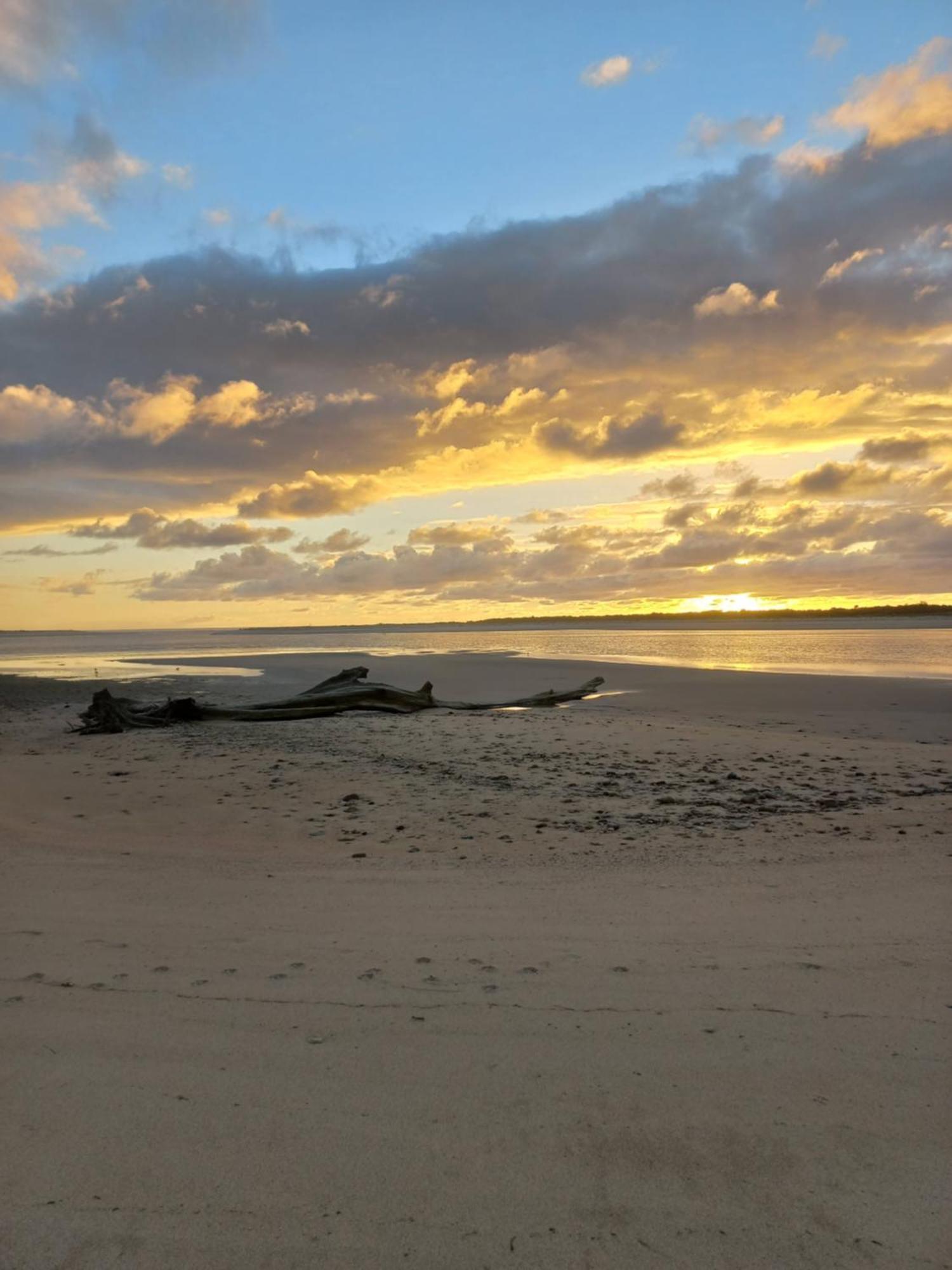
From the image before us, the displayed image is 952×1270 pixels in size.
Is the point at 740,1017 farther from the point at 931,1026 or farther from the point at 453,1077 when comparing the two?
the point at 453,1077

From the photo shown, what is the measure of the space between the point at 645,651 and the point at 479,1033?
38.3 m

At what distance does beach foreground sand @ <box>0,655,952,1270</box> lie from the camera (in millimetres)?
2572

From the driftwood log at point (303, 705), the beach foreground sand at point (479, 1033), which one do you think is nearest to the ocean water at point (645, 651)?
the driftwood log at point (303, 705)

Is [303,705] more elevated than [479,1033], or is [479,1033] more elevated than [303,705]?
[303,705]

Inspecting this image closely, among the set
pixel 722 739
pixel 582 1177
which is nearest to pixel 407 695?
pixel 722 739

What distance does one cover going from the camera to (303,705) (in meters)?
17.0

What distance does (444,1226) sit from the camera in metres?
2.54

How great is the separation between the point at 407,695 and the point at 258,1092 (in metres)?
14.8

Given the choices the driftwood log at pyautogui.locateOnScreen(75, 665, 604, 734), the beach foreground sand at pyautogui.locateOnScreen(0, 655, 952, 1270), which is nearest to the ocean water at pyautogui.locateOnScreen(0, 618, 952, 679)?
the driftwood log at pyautogui.locateOnScreen(75, 665, 604, 734)

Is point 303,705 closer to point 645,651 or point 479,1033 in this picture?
point 479,1033

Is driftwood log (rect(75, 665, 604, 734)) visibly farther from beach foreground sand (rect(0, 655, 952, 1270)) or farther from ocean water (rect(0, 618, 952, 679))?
ocean water (rect(0, 618, 952, 679))

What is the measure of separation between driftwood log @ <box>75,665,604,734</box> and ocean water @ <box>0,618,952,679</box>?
12.2 m

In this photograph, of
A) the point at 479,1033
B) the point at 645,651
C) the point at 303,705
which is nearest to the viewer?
the point at 479,1033

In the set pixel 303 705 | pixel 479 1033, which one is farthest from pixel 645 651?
pixel 479 1033
